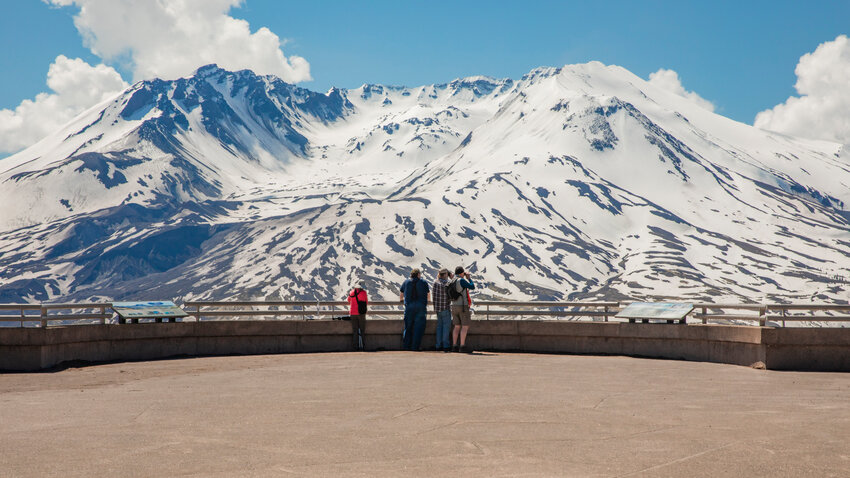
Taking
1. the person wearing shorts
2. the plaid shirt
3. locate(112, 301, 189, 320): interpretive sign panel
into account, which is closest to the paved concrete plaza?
locate(112, 301, 189, 320): interpretive sign panel

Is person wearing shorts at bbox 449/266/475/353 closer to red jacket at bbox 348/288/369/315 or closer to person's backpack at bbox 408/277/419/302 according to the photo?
person's backpack at bbox 408/277/419/302

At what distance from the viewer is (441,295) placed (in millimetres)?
22031

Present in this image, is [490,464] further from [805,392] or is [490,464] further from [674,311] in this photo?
[674,311]

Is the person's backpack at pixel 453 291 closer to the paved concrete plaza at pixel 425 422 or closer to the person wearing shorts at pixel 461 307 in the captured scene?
the person wearing shorts at pixel 461 307

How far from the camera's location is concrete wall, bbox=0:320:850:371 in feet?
61.2

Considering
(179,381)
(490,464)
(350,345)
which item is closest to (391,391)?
(179,381)

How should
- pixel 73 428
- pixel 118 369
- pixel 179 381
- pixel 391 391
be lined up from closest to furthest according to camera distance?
pixel 73 428 < pixel 391 391 < pixel 179 381 < pixel 118 369

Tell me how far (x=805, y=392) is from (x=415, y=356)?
9.11m

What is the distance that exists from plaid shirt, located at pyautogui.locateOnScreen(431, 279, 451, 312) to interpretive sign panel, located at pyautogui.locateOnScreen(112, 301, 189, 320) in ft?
20.6

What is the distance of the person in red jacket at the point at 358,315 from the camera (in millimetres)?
22469

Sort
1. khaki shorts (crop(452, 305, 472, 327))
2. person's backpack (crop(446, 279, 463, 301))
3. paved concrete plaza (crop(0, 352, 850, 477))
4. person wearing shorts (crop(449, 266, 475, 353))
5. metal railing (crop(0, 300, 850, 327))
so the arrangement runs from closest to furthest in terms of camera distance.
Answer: paved concrete plaza (crop(0, 352, 850, 477))
metal railing (crop(0, 300, 850, 327))
person wearing shorts (crop(449, 266, 475, 353))
person's backpack (crop(446, 279, 463, 301))
khaki shorts (crop(452, 305, 472, 327))

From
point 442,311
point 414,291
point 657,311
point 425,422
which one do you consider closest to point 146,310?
point 414,291

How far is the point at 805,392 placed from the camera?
1433cm

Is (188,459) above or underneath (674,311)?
underneath
